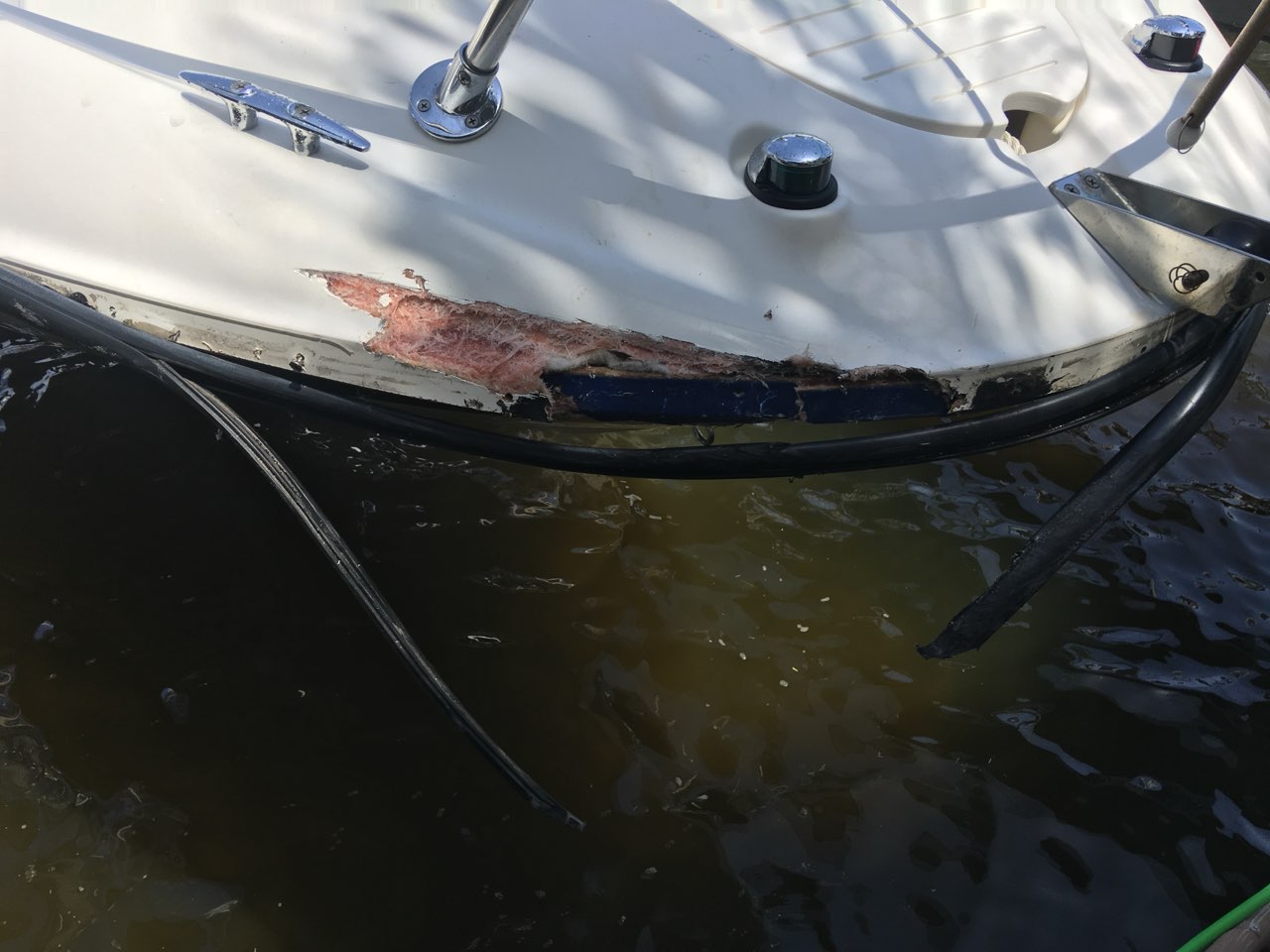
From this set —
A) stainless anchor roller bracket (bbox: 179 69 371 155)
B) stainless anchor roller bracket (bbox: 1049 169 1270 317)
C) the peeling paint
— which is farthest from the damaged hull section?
stainless anchor roller bracket (bbox: 1049 169 1270 317)

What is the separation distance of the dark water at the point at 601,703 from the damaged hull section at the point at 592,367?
931 mm

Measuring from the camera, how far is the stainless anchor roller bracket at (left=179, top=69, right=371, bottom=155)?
1.74 meters

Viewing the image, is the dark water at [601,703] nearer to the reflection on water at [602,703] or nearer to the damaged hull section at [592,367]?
the reflection on water at [602,703]

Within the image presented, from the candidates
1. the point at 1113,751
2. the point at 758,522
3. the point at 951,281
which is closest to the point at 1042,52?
the point at 951,281

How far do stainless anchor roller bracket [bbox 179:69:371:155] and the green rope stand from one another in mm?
2039

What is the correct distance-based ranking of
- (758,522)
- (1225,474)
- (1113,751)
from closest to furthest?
1. (1113,751)
2. (758,522)
3. (1225,474)

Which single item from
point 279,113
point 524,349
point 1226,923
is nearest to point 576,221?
point 524,349

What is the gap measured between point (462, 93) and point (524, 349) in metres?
0.48

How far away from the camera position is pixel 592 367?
5.56 ft

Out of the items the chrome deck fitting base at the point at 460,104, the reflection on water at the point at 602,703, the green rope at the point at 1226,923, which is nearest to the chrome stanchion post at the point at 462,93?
the chrome deck fitting base at the point at 460,104

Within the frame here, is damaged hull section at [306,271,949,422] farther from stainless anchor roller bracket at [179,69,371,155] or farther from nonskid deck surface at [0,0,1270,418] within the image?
stainless anchor roller bracket at [179,69,371,155]

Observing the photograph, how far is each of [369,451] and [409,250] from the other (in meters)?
1.19

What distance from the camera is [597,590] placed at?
8.52 ft

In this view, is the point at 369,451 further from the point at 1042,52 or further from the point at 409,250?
the point at 1042,52
